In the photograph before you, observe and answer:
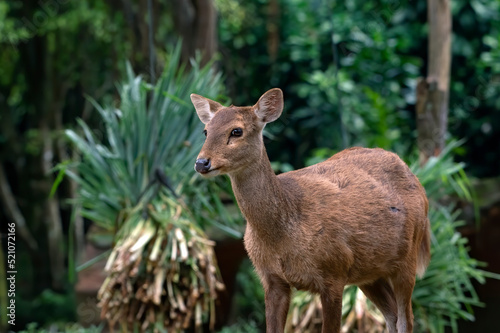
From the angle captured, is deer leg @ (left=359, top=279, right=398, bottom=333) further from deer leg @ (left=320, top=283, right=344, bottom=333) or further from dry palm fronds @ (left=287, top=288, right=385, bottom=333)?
dry palm fronds @ (left=287, top=288, right=385, bottom=333)

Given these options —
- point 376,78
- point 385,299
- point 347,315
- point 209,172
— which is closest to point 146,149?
point 347,315

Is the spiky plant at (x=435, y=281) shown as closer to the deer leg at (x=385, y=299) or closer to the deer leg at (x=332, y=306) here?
the deer leg at (x=385, y=299)

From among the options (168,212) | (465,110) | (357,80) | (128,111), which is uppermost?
(128,111)

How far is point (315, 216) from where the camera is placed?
3.42 meters

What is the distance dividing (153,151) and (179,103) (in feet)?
1.55

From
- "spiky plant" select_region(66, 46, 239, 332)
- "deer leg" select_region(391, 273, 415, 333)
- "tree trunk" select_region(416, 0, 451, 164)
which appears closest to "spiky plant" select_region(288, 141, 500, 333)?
"tree trunk" select_region(416, 0, 451, 164)

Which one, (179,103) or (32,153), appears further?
(32,153)

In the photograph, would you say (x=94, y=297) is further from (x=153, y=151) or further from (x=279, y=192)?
(x=279, y=192)

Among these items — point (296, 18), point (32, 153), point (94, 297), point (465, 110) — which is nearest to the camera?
point (94, 297)

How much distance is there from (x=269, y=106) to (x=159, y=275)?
8.62ft

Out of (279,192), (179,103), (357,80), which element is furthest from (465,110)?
(279,192)

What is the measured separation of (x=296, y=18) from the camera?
10383mm

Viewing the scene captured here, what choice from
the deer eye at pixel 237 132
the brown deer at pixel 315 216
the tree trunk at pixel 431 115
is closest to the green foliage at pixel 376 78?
the tree trunk at pixel 431 115

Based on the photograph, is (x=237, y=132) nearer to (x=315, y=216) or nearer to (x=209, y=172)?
(x=209, y=172)
